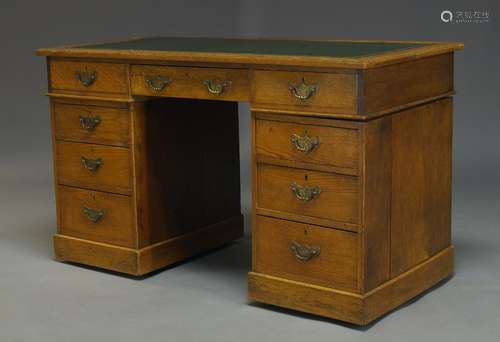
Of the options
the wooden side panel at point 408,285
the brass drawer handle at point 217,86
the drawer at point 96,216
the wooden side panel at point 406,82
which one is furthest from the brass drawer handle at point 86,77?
the wooden side panel at point 408,285

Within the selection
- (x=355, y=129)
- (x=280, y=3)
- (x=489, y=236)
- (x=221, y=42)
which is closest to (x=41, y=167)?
(x=280, y=3)

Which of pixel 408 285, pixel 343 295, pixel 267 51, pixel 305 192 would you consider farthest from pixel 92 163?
pixel 408 285

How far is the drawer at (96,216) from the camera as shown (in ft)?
14.5

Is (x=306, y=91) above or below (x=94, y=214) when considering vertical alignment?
above

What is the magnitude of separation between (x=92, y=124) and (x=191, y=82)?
538 millimetres

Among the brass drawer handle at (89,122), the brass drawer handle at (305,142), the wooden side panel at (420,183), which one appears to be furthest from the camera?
the brass drawer handle at (89,122)

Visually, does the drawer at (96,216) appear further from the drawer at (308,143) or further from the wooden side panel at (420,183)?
the wooden side panel at (420,183)

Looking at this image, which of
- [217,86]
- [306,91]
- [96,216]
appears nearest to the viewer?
[306,91]

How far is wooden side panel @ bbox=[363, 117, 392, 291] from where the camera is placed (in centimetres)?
373

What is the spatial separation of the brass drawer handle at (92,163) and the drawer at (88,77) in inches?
10.6

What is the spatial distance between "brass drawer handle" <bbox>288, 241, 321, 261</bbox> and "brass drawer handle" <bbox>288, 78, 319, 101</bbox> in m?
0.50

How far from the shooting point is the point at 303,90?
3.77 meters

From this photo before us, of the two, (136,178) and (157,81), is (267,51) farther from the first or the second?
(136,178)

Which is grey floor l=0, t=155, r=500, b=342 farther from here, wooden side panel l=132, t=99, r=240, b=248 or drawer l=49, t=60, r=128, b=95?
drawer l=49, t=60, r=128, b=95
